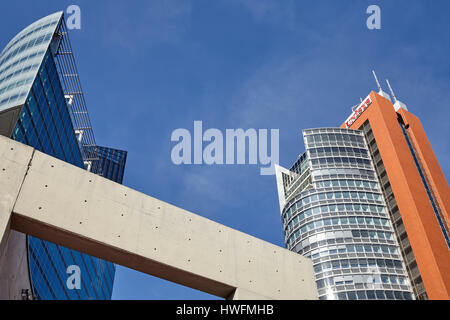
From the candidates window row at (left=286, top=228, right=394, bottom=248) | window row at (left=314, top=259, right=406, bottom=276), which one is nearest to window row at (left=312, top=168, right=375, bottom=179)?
window row at (left=286, top=228, right=394, bottom=248)

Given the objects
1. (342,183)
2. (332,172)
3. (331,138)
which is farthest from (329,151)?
(342,183)

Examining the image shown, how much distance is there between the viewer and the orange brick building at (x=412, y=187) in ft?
155

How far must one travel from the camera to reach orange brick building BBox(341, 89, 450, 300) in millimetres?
47281

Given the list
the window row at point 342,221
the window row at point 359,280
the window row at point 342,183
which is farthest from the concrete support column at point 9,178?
the window row at point 342,183

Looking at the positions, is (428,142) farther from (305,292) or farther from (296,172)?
(305,292)

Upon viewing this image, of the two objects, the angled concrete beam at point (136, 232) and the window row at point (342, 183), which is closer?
the angled concrete beam at point (136, 232)

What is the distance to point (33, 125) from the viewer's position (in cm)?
3900

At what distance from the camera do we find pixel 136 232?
Answer: 8.10 metres

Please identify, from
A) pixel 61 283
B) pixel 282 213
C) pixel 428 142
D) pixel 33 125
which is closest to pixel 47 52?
pixel 33 125

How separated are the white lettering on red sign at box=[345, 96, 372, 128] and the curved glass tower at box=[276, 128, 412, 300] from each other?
667 centimetres

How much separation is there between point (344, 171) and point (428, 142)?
21.1 metres

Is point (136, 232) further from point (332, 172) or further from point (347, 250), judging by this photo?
point (332, 172)

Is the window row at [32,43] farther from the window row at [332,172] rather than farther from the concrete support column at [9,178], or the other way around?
the concrete support column at [9,178]
